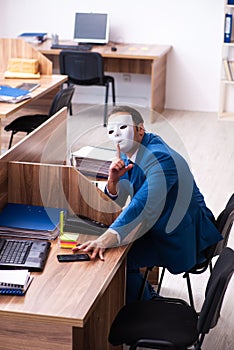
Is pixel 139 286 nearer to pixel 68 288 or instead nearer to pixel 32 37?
pixel 68 288

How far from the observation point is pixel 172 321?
2727 millimetres

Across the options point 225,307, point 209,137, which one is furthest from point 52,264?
point 209,137

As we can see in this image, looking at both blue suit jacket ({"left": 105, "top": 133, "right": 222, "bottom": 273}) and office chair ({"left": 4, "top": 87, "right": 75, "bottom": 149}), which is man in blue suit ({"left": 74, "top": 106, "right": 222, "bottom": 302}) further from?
office chair ({"left": 4, "top": 87, "right": 75, "bottom": 149})

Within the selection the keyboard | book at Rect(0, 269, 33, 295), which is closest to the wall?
the keyboard

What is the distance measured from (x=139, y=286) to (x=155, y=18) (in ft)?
15.5

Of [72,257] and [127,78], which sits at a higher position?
[72,257]

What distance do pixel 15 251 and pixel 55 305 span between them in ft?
1.35

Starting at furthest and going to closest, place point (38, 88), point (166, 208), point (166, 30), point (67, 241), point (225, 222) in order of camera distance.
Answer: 1. point (166, 30)
2. point (38, 88)
3. point (225, 222)
4. point (166, 208)
5. point (67, 241)

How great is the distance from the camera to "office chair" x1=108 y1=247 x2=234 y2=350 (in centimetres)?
250

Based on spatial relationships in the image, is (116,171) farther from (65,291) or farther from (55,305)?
(55,305)

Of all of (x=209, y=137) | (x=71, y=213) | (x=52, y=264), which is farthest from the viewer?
(x=209, y=137)

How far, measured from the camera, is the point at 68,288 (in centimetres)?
249

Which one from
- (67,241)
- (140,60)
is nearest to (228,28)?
(140,60)

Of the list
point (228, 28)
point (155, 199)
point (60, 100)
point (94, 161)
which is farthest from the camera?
point (228, 28)
